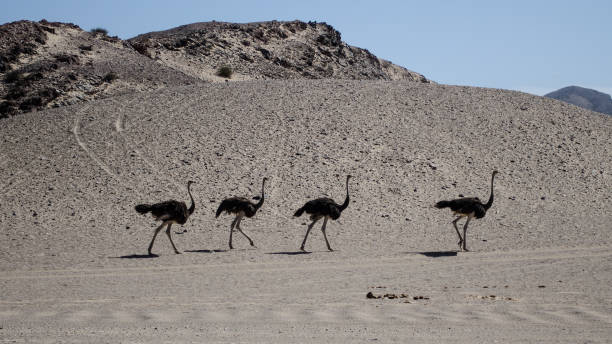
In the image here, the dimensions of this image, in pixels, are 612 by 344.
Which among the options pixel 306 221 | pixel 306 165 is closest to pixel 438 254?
pixel 306 221

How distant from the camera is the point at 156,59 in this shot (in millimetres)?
54406

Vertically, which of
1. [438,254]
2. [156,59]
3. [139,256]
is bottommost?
[139,256]

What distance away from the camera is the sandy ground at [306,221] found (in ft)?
32.8

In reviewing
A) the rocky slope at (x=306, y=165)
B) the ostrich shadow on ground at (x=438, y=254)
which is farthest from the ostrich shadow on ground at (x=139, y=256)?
the ostrich shadow on ground at (x=438, y=254)

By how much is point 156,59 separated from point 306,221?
35.0 m

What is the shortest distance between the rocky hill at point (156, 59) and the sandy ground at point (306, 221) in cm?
560

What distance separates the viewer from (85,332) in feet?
29.7

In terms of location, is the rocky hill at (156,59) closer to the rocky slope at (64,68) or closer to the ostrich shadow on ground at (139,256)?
the rocky slope at (64,68)

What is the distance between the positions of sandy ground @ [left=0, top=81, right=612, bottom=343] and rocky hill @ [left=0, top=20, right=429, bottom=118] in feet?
18.4

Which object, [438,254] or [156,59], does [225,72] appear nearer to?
[156,59]

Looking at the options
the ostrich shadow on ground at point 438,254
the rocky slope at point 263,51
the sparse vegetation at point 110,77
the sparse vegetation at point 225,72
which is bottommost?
the ostrich shadow on ground at point 438,254

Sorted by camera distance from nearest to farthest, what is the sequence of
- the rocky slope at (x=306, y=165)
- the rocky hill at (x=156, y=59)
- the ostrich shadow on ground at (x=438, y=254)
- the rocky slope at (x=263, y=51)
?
1. the ostrich shadow on ground at (x=438, y=254)
2. the rocky slope at (x=306, y=165)
3. the rocky hill at (x=156, y=59)
4. the rocky slope at (x=263, y=51)

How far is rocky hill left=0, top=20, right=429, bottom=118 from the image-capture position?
41.7 m

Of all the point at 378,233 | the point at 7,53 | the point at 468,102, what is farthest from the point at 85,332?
the point at 7,53
